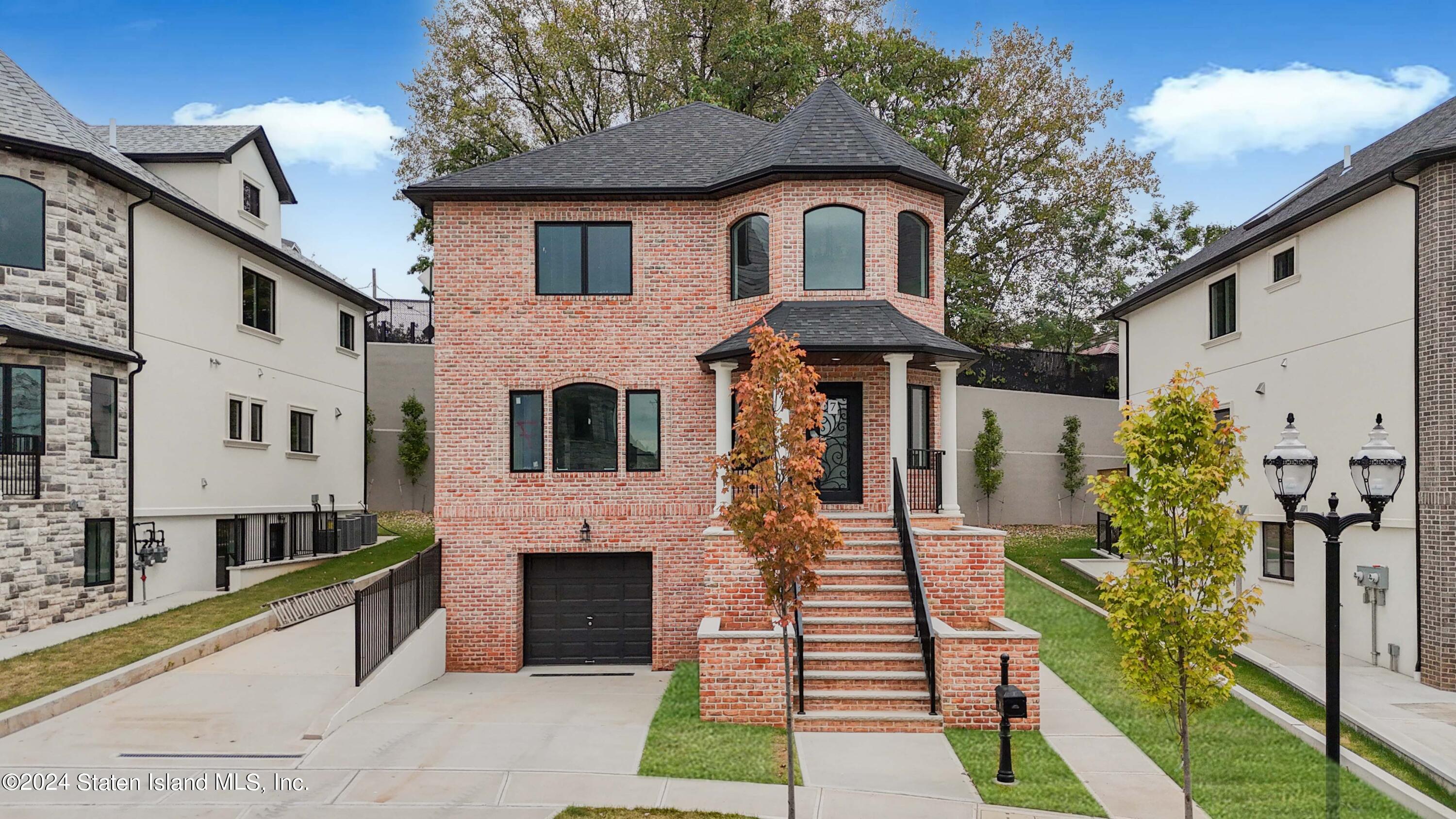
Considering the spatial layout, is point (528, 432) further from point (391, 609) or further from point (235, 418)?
point (235, 418)

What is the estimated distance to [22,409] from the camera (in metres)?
14.5

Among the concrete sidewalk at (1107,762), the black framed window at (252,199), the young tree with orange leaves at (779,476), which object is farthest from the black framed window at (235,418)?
the concrete sidewalk at (1107,762)

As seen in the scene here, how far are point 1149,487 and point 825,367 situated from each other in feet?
25.6

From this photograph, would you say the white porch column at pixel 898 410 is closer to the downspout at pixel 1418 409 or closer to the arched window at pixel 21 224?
the downspout at pixel 1418 409

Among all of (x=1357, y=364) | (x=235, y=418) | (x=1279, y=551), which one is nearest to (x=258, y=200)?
(x=235, y=418)

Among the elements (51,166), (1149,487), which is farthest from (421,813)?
(51,166)

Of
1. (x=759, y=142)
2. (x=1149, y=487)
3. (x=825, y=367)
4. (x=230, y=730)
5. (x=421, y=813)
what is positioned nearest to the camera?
(x=1149, y=487)

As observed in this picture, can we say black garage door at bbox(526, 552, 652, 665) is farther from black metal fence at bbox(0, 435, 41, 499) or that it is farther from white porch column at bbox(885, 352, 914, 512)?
black metal fence at bbox(0, 435, 41, 499)

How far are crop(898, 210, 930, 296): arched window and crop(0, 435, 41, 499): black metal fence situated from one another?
1399 cm

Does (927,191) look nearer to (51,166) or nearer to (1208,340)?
(1208,340)

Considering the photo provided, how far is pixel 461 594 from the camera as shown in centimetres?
1529

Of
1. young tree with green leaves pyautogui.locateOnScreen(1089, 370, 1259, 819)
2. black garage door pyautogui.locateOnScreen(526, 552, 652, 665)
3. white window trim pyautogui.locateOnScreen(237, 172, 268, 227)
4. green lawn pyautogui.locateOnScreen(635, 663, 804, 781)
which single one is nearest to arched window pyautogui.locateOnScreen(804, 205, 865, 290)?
black garage door pyautogui.locateOnScreen(526, 552, 652, 665)

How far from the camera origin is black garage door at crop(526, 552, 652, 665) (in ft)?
51.4

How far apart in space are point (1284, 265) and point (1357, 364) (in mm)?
2893
